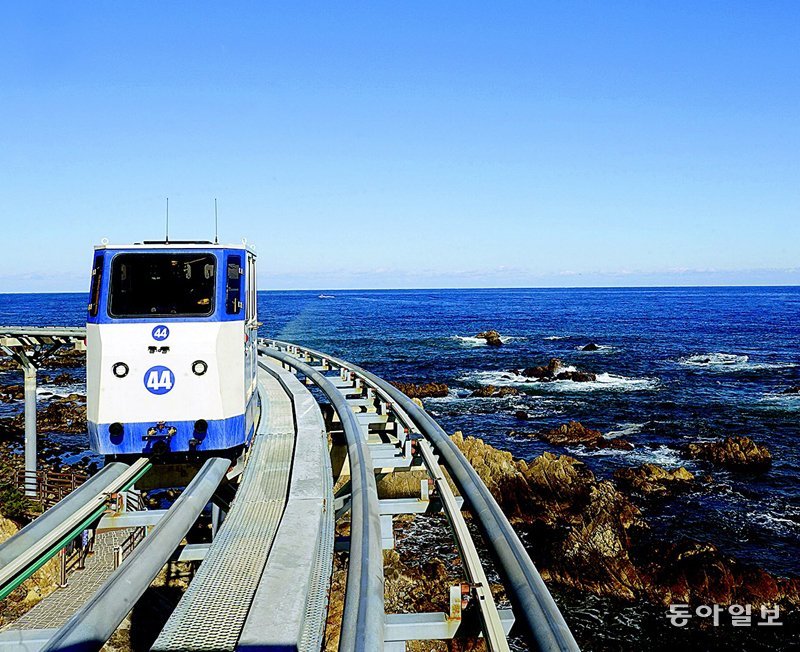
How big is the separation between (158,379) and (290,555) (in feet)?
11.9

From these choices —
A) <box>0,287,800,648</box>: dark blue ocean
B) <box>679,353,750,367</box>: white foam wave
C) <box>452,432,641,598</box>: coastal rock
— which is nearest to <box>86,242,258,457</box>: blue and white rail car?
<box>452,432,641,598</box>: coastal rock

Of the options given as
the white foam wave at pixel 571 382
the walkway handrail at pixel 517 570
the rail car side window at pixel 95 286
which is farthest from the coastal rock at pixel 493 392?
the rail car side window at pixel 95 286

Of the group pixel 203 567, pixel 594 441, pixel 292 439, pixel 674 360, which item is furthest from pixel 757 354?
pixel 203 567

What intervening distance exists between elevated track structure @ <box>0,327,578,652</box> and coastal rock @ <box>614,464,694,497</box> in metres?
12.6

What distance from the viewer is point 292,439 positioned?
10.7 metres

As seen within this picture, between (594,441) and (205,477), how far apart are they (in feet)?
68.9

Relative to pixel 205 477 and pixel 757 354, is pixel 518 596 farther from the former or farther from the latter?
pixel 757 354

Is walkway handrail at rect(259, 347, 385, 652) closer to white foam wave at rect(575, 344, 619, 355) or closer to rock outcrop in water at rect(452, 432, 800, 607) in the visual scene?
rock outcrop in water at rect(452, 432, 800, 607)

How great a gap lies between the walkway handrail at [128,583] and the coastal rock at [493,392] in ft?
101

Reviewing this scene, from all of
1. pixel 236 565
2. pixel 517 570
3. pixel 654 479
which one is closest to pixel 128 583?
pixel 236 565

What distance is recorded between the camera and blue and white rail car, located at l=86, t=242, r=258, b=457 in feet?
27.6

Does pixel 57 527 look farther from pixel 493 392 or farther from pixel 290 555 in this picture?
pixel 493 392

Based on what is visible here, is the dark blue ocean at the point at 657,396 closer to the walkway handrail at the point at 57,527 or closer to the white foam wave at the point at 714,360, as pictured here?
the white foam wave at the point at 714,360

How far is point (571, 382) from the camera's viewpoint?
4225 cm
